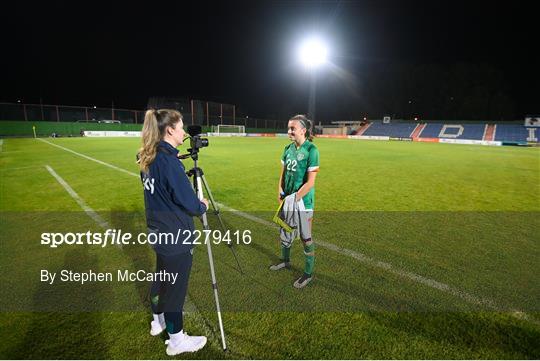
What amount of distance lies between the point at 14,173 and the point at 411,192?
1412cm

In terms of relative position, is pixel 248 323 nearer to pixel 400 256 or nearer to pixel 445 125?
pixel 400 256

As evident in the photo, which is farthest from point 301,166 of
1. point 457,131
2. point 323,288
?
point 457,131

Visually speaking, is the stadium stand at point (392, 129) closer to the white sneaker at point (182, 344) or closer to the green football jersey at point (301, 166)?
the green football jersey at point (301, 166)

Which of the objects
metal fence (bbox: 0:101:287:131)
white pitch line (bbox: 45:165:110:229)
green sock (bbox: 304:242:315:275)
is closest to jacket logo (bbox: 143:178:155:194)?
green sock (bbox: 304:242:315:275)

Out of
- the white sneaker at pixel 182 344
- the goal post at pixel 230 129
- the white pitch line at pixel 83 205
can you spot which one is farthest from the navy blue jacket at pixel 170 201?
the goal post at pixel 230 129

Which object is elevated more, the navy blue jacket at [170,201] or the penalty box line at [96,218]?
the navy blue jacket at [170,201]

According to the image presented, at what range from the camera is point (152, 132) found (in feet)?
7.77

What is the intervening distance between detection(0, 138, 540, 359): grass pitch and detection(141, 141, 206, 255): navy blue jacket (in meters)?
1.09

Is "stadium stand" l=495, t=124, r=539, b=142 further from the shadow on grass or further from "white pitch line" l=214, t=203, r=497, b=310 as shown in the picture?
the shadow on grass

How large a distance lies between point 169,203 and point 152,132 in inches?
23.9

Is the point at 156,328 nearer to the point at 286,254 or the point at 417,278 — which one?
the point at 286,254

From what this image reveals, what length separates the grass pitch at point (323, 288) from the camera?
8.95ft

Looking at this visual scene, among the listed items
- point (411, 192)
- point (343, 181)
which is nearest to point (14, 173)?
point (343, 181)

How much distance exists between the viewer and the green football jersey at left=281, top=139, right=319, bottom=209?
3664 mm
